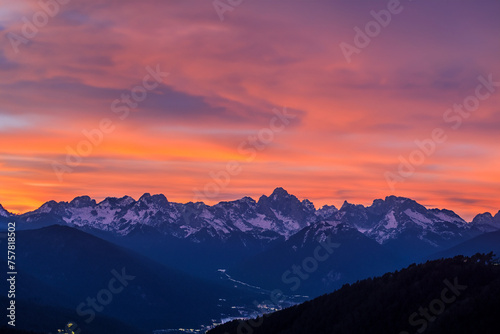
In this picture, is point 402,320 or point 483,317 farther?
point 402,320

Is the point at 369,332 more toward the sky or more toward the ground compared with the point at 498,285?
more toward the ground

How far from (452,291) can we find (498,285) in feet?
70.1

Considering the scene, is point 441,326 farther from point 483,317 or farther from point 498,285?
point 498,285

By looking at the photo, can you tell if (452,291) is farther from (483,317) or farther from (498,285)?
(483,317)

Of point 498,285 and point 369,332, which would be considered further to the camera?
point 369,332

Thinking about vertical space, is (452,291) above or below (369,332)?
A: above

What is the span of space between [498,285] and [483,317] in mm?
21678

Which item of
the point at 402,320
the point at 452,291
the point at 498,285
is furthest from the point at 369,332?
the point at 498,285

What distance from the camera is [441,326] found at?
166 meters

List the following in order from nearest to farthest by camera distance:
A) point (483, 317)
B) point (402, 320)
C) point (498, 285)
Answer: point (483, 317)
point (498, 285)
point (402, 320)

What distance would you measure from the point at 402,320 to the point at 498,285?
109 ft

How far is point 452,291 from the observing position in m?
199

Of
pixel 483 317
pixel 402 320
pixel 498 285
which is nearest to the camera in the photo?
pixel 483 317

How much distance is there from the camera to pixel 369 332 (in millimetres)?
199500
